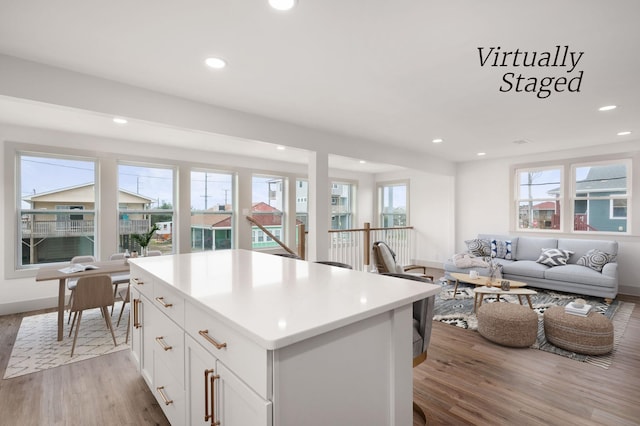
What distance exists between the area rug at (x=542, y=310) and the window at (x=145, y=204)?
15.2ft

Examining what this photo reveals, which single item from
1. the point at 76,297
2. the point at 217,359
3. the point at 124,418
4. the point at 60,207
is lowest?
the point at 124,418

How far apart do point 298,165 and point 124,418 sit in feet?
19.0

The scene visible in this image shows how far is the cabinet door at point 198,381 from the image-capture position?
1.27m

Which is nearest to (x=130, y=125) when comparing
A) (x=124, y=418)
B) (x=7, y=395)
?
(x=7, y=395)

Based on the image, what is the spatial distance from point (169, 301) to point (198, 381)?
507 millimetres

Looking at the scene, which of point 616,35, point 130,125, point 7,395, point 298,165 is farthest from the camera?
point 298,165

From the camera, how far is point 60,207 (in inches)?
179

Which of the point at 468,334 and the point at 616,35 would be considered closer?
the point at 616,35

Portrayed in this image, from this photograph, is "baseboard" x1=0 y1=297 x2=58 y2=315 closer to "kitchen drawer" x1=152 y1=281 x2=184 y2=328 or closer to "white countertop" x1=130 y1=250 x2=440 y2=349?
"white countertop" x1=130 y1=250 x2=440 y2=349

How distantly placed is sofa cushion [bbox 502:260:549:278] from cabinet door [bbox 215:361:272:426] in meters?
5.35

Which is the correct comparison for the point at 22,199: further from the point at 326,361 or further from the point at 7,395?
the point at 326,361

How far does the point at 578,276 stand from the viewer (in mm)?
4523

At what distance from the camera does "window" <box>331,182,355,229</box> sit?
8.12 metres

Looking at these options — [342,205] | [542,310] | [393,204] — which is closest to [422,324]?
[542,310]
